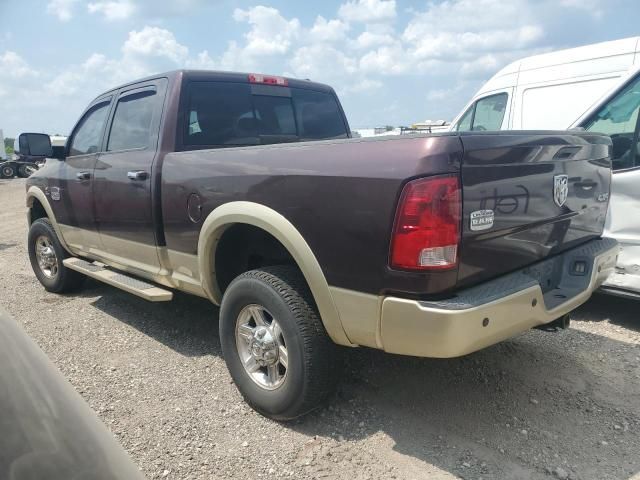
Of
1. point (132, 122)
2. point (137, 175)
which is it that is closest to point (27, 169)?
point (132, 122)

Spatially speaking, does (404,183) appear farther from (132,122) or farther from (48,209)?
(48,209)

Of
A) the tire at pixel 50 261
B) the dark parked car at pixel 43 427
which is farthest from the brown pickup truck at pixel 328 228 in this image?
the dark parked car at pixel 43 427

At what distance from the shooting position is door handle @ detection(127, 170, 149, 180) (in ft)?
12.1

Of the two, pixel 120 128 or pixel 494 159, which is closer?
pixel 494 159

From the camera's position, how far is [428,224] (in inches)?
86.0

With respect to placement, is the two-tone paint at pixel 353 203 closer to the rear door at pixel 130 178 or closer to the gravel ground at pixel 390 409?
the rear door at pixel 130 178

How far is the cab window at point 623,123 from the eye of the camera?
4289mm

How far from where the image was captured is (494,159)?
2326 millimetres

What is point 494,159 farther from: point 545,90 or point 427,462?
point 545,90

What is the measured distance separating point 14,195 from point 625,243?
1919 centimetres

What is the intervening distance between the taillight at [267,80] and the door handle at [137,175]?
3.70 ft

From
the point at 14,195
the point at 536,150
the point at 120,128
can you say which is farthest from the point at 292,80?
the point at 14,195

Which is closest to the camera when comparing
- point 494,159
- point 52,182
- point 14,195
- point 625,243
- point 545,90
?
point 494,159

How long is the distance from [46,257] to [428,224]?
15.8 ft
